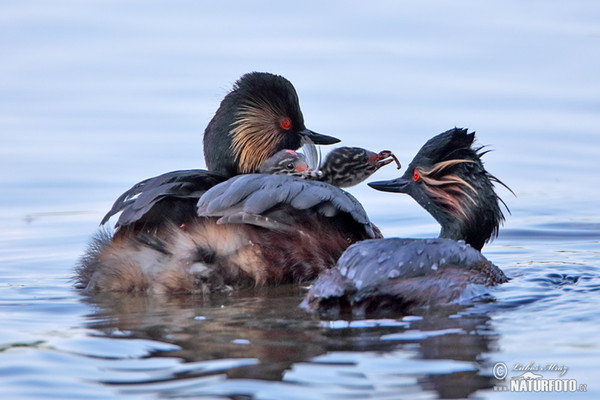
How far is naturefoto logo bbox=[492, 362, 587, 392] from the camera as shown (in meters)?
5.64

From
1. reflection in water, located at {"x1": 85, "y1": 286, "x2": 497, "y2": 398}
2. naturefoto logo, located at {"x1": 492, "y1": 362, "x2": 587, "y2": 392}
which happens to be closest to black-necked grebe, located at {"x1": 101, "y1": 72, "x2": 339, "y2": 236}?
reflection in water, located at {"x1": 85, "y1": 286, "x2": 497, "y2": 398}

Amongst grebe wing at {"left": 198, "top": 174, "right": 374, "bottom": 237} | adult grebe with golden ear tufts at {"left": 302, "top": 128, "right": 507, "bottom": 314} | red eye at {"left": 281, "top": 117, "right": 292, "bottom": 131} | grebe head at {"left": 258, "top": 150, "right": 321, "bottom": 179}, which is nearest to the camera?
adult grebe with golden ear tufts at {"left": 302, "top": 128, "right": 507, "bottom": 314}

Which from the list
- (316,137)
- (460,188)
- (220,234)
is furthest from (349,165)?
(220,234)

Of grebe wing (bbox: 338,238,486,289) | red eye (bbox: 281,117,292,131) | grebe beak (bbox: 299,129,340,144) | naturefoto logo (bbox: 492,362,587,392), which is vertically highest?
red eye (bbox: 281,117,292,131)

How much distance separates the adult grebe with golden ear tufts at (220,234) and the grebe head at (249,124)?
31.4 inches

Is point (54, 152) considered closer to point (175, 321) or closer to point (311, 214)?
point (311, 214)

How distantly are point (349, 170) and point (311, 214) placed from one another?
1.70 meters

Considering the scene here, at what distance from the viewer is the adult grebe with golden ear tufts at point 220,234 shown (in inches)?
301

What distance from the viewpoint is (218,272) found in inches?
303

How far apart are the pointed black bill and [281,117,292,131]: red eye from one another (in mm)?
1019

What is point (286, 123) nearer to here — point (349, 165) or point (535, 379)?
point (349, 165)

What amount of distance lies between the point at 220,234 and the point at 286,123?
1897 mm

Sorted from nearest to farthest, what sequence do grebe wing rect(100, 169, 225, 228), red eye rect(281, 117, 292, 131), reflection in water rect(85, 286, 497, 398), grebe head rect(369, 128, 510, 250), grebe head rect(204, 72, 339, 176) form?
reflection in water rect(85, 286, 497, 398) → grebe wing rect(100, 169, 225, 228) → grebe head rect(369, 128, 510, 250) → grebe head rect(204, 72, 339, 176) → red eye rect(281, 117, 292, 131)

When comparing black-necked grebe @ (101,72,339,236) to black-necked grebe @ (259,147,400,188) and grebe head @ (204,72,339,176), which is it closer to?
grebe head @ (204,72,339,176)
